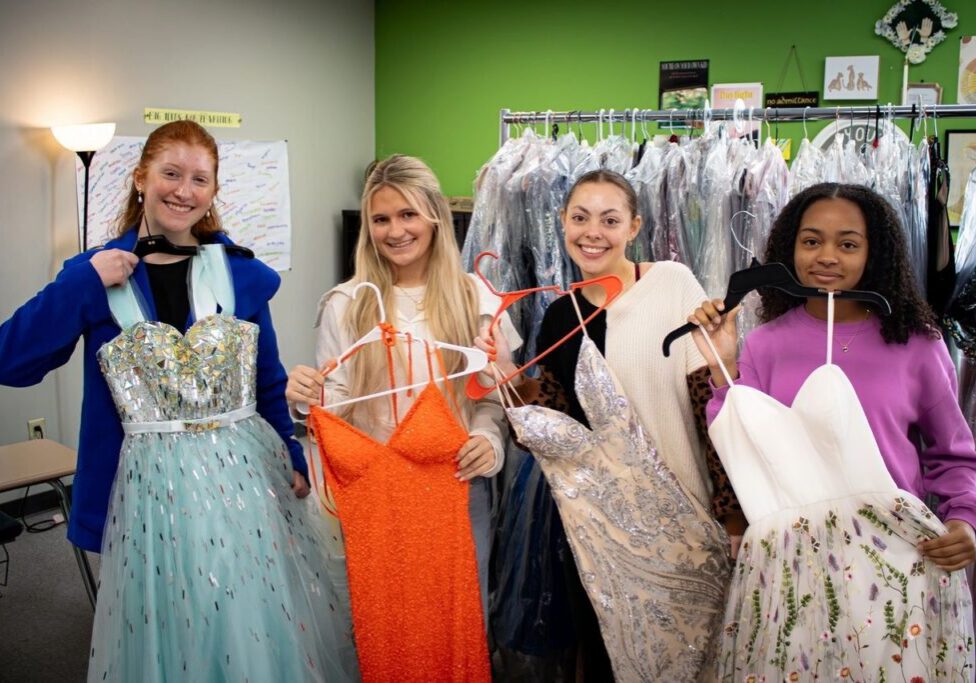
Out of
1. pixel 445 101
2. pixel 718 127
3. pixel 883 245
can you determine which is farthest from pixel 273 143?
pixel 883 245

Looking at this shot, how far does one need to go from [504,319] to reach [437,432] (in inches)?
16.6

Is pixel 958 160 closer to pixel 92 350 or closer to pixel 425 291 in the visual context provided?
pixel 425 291

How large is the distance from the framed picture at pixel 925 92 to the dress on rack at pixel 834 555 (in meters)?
3.51

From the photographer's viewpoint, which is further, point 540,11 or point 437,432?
point 540,11

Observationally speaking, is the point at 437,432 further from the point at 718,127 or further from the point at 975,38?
the point at 975,38

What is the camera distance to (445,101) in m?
5.50

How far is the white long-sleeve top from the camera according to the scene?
192 centimetres

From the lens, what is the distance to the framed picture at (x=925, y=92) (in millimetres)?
4250

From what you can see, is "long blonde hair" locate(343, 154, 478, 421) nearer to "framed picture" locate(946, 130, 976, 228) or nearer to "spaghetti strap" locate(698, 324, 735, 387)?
"spaghetti strap" locate(698, 324, 735, 387)

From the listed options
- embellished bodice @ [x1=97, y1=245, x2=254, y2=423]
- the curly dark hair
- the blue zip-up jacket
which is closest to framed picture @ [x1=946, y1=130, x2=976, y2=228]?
the curly dark hair

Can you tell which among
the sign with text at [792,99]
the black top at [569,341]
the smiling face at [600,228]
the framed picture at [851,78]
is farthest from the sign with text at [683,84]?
the black top at [569,341]

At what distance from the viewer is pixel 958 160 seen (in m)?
Answer: 4.24

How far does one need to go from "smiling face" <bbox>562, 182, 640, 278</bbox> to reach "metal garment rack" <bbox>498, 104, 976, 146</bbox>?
0.54 m

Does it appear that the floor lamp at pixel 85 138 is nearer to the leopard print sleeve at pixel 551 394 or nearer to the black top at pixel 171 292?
Answer: the black top at pixel 171 292
